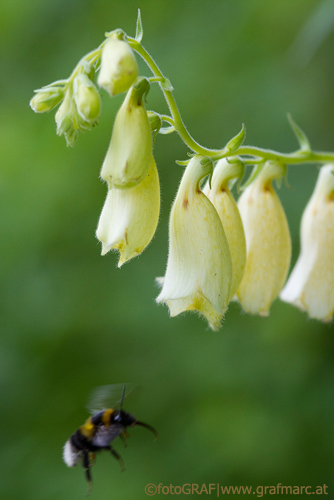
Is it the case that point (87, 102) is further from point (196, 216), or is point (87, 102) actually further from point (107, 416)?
point (107, 416)

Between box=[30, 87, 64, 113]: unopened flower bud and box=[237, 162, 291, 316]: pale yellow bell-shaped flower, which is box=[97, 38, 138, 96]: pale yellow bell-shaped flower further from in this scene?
box=[237, 162, 291, 316]: pale yellow bell-shaped flower

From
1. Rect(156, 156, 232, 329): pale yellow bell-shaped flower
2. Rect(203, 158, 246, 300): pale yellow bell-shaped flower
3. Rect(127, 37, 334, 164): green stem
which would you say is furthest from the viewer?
Rect(203, 158, 246, 300): pale yellow bell-shaped flower

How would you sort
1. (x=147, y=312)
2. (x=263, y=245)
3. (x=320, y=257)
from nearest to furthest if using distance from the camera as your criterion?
(x=263, y=245) → (x=320, y=257) → (x=147, y=312)

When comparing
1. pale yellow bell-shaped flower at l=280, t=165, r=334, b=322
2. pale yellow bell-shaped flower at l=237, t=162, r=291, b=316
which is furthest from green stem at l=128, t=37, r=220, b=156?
pale yellow bell-shaped flower at l=280, t=165, r=334, b=322

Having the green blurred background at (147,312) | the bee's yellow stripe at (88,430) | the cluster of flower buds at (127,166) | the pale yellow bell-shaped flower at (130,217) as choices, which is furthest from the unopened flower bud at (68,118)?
the green blurred background at (147,312)

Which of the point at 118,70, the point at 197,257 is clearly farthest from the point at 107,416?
the point at 118,70

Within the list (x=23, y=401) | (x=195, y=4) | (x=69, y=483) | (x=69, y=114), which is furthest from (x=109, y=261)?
(x=69, y=114)

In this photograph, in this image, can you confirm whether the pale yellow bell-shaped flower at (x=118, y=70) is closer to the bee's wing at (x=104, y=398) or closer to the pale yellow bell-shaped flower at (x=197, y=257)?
the pale yellow bell-shaped flower at (x=197, y=257)
